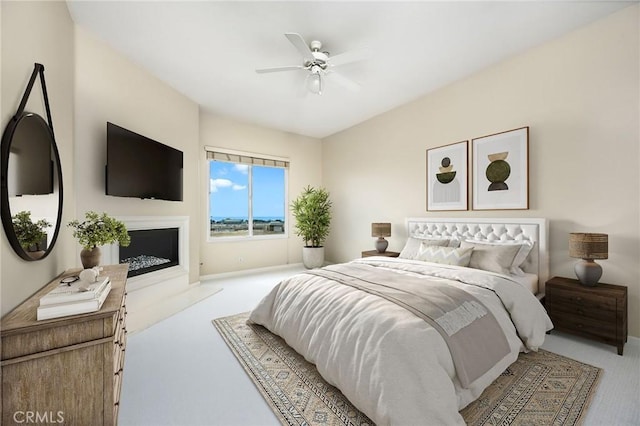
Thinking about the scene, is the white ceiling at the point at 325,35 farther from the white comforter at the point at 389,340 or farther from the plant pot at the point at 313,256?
the plant pot at the point at 313,256

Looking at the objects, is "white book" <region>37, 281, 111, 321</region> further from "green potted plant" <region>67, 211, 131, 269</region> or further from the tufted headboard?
the tufted headboard

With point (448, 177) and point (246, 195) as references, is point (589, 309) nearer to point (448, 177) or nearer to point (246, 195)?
point (448, 177)

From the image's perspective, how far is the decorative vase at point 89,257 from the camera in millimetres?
2184

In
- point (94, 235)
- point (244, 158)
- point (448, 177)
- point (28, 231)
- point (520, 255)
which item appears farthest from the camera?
point (244, 158)

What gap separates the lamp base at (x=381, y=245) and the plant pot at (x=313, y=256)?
1465mm

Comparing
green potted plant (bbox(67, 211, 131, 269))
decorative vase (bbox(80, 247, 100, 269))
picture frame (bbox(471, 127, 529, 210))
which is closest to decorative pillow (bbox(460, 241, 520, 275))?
picture frame (bbox(471, 127, 529, 210))

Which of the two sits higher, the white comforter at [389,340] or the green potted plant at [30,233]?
the green potted plant at [30,233]

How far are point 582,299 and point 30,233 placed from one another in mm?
4207

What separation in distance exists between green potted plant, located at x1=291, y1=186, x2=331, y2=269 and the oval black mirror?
13.0 feet

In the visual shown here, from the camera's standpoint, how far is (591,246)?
2.43m

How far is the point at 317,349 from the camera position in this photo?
1.97m

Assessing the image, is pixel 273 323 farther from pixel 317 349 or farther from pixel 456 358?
pixel 456 358

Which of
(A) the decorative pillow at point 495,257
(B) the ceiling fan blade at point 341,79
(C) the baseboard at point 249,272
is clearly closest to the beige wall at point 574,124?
(A) the decorative pillow at point 495,257

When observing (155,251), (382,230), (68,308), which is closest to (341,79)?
(382,230)
